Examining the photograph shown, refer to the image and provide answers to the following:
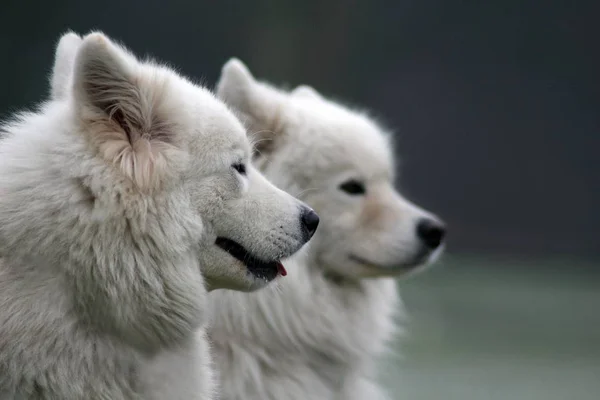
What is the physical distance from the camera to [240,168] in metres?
3.03

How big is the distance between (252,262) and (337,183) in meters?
1.45

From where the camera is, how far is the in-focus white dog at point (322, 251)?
4.20 m

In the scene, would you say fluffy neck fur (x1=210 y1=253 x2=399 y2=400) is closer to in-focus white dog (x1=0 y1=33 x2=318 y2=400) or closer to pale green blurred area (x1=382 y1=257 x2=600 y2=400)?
in-focus white dog (x1=0 y1=33 x2=318 y2=400)

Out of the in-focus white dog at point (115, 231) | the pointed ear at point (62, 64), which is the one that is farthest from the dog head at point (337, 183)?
the in-focus white dog at point (115, 231)

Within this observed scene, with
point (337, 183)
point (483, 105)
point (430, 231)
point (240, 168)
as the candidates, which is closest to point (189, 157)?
point (240, 168)

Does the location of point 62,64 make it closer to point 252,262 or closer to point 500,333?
point 252,262

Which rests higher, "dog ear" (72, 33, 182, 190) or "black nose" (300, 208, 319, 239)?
"black nose" (300, 208, 319, 239)

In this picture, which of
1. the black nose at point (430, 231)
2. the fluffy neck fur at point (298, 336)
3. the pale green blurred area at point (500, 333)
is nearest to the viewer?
the fluffy neck fur at point (298, 336)

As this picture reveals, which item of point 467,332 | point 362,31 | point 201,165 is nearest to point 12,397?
point 201,165

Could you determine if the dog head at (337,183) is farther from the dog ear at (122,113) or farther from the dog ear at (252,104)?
the dog ear at (122,113)

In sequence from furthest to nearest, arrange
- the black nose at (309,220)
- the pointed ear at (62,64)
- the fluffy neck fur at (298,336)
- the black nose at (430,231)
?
the black nose at (430,231) → the fluffy neck fur at (298,336) → the pointed ear at (62,64) → the black nose at (309,220)

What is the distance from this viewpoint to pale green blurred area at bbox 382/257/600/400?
799cm

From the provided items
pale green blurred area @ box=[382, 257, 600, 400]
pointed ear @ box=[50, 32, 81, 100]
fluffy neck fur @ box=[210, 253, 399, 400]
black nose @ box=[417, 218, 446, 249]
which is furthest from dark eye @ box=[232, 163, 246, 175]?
pale green blurred area @ box=[382, 257, 600, 400]

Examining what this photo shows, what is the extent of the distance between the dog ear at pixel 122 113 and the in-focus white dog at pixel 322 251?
1404mm
